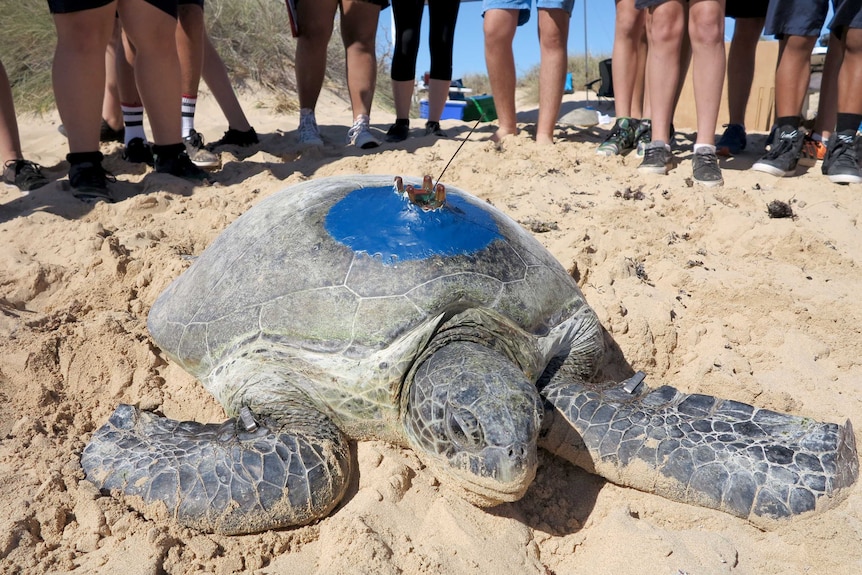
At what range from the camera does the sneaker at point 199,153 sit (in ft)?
12.2

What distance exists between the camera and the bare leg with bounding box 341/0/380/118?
165 inches

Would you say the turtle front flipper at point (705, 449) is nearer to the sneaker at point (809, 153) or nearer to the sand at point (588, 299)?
the sand at point (588, 299)

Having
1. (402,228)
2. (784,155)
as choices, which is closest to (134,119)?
(402,228)

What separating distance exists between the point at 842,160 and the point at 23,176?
4590 millimetres

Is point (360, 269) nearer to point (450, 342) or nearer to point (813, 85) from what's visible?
point (450, 342)

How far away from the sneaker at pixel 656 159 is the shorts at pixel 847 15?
125cm

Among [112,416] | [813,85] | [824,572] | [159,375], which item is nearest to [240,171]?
[159,375]

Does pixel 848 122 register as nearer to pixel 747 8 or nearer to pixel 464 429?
pixel 747 8

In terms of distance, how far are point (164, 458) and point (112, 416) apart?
318 mm

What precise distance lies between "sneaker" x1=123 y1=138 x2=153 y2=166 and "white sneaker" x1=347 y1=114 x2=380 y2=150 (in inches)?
53.2

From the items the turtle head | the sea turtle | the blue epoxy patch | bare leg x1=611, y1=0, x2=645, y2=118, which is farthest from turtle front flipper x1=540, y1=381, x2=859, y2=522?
bare leg x1=611, y1=0, x2=645, y2=118

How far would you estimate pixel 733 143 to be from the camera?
164 inches

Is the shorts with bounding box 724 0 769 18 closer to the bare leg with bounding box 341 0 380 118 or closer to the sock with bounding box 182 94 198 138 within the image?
the bare leg with bounding box 341 0 380 118

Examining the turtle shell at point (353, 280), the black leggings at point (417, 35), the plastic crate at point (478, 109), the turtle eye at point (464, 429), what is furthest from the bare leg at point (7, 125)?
the plastic crate at point (478, 109)
